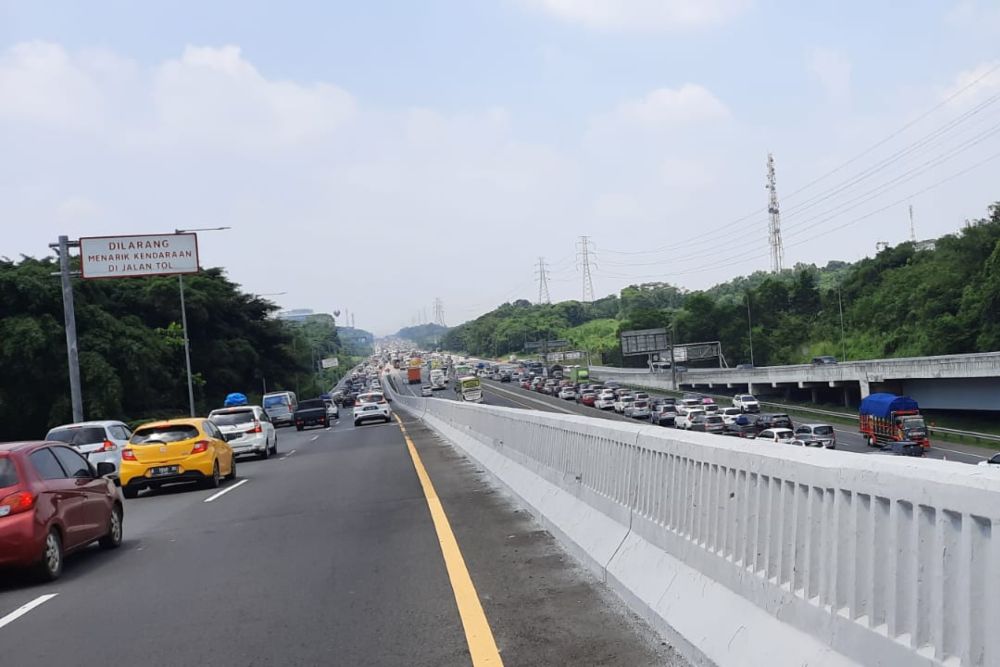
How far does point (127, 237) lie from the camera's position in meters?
37.3

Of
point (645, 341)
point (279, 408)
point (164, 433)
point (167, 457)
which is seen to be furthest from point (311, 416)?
point (645, 341)

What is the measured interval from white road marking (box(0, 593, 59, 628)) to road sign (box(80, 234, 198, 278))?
28.1 metres

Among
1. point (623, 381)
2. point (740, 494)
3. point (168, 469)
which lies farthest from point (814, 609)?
point (623, 381)

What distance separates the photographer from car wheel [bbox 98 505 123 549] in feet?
41.1

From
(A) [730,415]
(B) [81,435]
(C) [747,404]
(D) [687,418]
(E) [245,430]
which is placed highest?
(B) [81,435]

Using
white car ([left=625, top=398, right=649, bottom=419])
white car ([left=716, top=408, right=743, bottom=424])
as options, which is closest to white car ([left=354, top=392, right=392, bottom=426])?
white car ([left=716, top=408, right=743, bottom=424])

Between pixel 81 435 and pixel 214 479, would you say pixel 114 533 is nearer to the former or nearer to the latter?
pixel 214 479

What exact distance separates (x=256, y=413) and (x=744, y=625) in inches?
1042

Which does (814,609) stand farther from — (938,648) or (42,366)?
(42,366)

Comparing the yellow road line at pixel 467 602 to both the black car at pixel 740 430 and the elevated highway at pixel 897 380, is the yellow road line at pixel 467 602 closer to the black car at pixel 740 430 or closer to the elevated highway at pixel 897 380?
the black car at pixel 740 430

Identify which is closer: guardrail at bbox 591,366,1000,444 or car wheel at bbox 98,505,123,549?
car wheel at bbox 98,505,123,549

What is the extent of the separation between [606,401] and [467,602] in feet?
233

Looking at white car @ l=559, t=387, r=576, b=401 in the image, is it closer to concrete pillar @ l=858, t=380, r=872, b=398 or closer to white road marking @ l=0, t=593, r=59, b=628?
concrete pillar @ l=858, t=380, r=872, b=398

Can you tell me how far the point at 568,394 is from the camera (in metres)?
98.9
